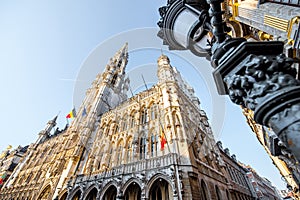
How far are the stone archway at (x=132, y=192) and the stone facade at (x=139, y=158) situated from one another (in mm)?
67

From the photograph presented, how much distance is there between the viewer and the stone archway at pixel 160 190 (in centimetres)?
978

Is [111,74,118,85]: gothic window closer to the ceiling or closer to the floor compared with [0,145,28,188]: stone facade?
closer to the ceiling

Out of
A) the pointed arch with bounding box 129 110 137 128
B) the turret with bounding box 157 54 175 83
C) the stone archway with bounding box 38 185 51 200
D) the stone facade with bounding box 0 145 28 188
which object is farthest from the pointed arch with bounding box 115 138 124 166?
the stone facade with bounding box 0 145 28 188

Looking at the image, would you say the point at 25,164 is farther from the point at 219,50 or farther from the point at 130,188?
the point at 219,50

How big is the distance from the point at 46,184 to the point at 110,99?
15930 millimetres

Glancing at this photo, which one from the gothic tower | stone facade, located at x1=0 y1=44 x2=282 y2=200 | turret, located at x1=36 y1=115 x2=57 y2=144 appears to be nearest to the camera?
stone facade, located at x1=0 y1=44 x2=282 y2=200

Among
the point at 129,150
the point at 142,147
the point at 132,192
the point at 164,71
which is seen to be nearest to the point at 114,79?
the point at 164,71

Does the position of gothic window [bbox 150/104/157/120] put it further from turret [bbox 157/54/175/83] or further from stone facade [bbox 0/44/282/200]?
turret [bbox 157/54/175/83]

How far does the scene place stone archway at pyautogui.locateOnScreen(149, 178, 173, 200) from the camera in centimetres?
978

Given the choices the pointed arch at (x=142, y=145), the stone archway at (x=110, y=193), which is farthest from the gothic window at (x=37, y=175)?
the pointed arch at (x=142, y=145)

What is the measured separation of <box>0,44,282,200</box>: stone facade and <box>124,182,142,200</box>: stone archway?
7 cm

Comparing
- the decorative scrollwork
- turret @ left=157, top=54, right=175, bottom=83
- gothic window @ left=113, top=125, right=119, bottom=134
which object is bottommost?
the decorative scrollwork

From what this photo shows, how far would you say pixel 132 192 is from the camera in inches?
433

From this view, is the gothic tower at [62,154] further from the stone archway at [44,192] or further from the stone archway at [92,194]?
the stone archway at [92,194]
